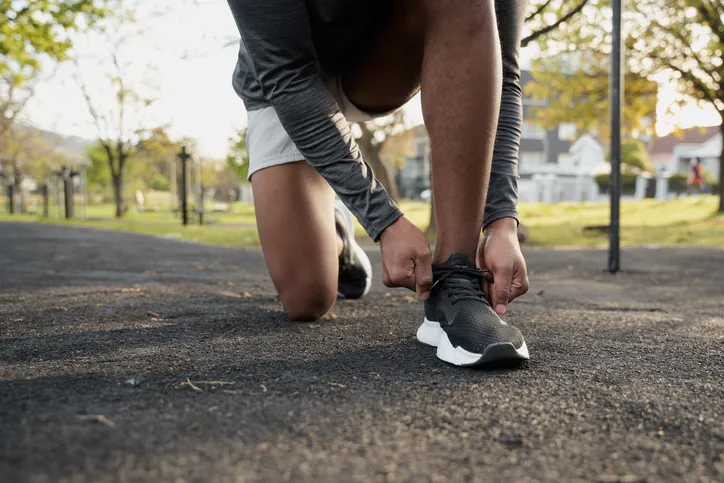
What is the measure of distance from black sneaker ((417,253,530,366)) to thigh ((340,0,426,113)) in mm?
635

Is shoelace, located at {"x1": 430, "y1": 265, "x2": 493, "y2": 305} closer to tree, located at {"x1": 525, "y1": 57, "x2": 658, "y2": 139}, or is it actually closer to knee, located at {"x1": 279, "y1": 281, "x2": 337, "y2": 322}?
knee, located at {"x1": 279, "y1": 281, "x2": 337, "y2": 322}

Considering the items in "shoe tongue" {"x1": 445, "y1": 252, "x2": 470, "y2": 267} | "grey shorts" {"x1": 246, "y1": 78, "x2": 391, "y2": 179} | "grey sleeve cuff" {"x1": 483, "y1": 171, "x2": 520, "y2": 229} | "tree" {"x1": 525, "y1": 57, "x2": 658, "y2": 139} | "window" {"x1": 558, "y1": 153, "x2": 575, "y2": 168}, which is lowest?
A: "shoe tongue" {"x1": 445, "y1": 252, "x2": 470, "y2": 267}

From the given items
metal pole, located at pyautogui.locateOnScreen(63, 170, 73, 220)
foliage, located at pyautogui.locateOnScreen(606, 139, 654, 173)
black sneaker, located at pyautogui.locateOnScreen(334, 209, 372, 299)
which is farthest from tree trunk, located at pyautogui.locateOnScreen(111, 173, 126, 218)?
foliage, located at pyautogui.locateOnScreen(606, 139, 654, 173)

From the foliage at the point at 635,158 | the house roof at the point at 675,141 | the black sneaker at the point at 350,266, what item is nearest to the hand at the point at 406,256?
the black sneaker at the point at 350,266

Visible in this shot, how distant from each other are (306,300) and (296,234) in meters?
0.21

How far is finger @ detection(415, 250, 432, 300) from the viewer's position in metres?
1.28

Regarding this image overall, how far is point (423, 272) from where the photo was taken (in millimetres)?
1295

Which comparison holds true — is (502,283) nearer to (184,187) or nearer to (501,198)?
(501,198)

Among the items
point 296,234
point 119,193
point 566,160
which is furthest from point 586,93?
point 566,160

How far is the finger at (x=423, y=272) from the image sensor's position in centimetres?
128

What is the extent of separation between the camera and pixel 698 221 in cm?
1029

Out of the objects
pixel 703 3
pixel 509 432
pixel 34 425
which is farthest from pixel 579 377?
pixel 703 3

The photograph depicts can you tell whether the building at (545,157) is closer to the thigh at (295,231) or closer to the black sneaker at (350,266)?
the black sneaker at (350,266)

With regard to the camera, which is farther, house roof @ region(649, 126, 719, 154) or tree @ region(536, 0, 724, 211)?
house roof @ region(649, 126, 719, 154)
